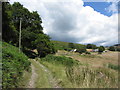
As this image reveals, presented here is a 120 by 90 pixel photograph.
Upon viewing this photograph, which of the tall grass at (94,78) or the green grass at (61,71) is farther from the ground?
the tall grass at (94,78)

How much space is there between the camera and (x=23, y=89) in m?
5.06

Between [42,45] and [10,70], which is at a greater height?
[42,45]

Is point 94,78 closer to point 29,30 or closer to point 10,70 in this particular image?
point 10,70

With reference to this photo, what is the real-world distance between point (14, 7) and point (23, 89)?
Result: 28517mm

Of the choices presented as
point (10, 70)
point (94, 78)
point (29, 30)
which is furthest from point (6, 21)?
point (94, 78)

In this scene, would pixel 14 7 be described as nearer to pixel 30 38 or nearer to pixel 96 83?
pixel 30 38

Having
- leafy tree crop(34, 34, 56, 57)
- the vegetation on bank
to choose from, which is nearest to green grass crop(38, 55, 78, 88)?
the vegetation on bank

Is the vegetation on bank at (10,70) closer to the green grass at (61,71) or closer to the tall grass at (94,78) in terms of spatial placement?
the green grass at (61,71)

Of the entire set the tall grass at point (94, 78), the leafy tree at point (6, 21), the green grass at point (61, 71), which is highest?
the leafy tree at point (6, 21)

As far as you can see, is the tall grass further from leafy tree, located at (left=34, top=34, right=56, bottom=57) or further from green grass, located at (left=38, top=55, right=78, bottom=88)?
leafy tree, located at (left=34, top=34, right=56, bottom=57)

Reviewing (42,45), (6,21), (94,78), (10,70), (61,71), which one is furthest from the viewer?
(42,45)

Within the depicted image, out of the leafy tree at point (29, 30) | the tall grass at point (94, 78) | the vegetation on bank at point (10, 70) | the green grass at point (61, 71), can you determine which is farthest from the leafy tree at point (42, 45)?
the tall grass at point (94, 78)

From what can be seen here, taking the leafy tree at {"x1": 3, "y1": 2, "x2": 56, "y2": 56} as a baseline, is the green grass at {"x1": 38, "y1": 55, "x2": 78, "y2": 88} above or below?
below

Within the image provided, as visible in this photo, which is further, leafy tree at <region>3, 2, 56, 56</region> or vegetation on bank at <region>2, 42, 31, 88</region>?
leafy tree at <region>3, 2, 56, 56</region>
